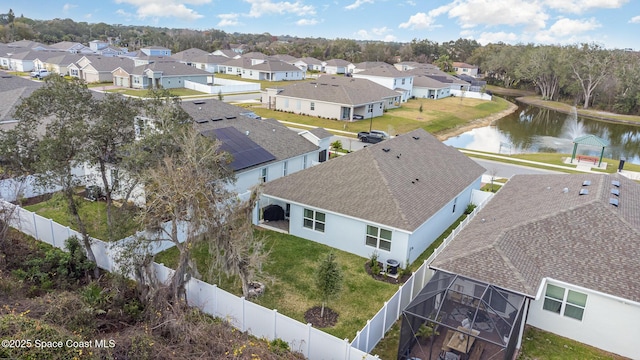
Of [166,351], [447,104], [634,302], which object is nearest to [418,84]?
[447,104]

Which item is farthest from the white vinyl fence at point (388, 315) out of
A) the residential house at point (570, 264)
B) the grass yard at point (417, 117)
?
the grass yard at point (417, 117)

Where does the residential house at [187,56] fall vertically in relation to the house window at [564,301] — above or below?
above

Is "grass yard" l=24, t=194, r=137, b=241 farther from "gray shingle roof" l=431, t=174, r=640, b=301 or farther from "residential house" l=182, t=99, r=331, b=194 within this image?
"gray shingle roof" l=431, t=174, r=640, b=301

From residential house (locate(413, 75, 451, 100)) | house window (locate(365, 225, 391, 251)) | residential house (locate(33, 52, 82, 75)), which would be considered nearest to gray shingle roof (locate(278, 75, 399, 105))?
residential house (locate(413, 75, 451, 100))

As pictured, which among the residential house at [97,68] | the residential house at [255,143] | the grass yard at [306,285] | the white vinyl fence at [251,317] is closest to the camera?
the white vinyl fence at [251,317]

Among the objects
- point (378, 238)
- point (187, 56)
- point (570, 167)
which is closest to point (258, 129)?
point (378, 238)

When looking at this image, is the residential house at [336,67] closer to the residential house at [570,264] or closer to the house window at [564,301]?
the residential house at [570,264]

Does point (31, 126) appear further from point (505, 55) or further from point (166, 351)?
point (505, 55)
